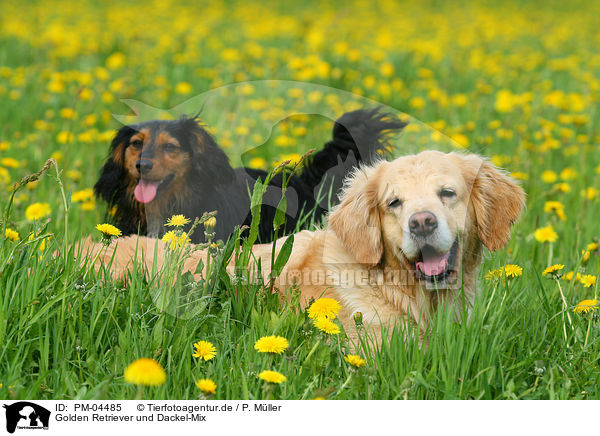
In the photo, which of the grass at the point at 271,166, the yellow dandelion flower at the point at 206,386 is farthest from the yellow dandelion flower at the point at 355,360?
the yellow dandelion flower at the point at 206,386

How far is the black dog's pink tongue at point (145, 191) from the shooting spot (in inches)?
149

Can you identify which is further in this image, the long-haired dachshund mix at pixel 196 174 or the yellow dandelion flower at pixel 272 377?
the long-haired dachshund mix at pixel 196 174

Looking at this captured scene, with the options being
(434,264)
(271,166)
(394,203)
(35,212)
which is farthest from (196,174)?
(434,264)

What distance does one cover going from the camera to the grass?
2264 millimetres

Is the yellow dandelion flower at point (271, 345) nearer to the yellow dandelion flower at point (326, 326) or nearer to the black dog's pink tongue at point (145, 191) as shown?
the yellow dandelion flower at point (326, 326)

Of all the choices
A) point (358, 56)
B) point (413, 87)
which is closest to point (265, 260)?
point (413, 87)

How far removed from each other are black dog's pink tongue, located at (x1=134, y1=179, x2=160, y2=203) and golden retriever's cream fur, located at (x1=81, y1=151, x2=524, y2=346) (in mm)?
895

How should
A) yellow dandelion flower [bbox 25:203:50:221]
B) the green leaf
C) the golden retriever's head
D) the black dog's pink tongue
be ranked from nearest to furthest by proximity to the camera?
1. the golden retriever's head
2. the green leaf
3. yellow dandelion flower [bbox 25:203:50:221]
4. the black dog's pink tongue

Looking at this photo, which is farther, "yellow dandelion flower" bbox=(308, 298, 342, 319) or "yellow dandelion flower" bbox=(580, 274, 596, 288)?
"yellow dandelion flower" bbox=(580, 274, 596, 288)

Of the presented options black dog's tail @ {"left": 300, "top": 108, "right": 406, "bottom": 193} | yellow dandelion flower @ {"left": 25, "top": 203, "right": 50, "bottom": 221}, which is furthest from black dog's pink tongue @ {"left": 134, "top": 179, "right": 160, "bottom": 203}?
black dog's tail @ {"left": 300, "top": 108, "right": 406, "bottom": 193}

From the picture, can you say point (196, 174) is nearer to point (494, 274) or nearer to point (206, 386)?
point (494, 274)

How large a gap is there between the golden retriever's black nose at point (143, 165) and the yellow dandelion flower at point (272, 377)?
2019 mm
